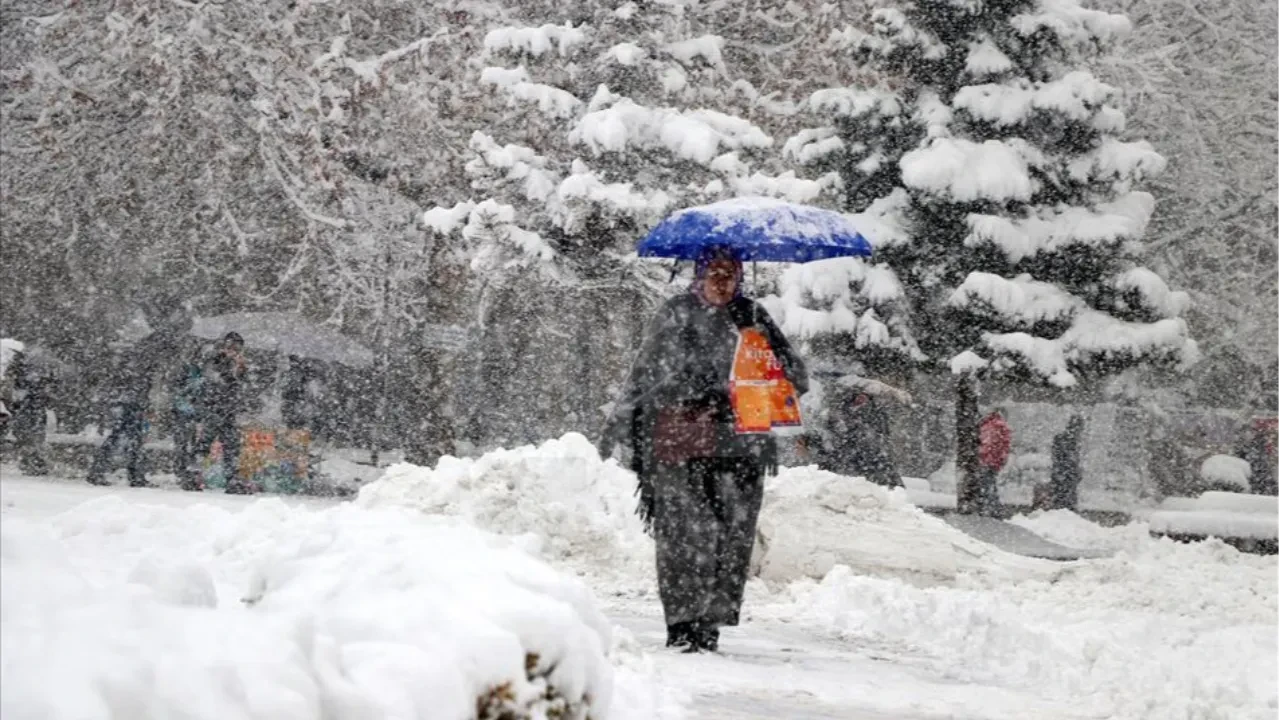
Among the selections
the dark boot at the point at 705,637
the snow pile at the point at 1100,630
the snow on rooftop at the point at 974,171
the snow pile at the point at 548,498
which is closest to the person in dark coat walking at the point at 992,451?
the snow on rooftop at the point at 974,171

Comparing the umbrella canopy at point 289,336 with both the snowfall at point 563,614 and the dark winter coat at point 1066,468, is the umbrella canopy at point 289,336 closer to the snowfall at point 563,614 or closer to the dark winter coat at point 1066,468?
the snowfall at point 563,614

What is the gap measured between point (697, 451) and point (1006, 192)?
13.8 m

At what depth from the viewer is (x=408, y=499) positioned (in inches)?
528

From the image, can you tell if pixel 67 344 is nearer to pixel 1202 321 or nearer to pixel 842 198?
pixel 842 198

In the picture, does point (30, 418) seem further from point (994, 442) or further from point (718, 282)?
point (718, 282)

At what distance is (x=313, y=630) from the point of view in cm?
348

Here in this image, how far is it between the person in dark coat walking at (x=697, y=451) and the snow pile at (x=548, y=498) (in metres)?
4.15

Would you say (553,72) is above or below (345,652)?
above

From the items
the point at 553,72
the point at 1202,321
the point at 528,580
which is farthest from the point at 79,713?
the point at 1202,321

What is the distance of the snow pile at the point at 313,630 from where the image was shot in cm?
279

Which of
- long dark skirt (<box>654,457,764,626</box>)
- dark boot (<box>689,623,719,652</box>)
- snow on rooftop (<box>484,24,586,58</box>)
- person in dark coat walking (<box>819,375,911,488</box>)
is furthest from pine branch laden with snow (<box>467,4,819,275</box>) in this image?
dark boot (<box>689,623,719,652</box>)

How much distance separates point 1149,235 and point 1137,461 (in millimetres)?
6261

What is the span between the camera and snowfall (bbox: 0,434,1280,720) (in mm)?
2990

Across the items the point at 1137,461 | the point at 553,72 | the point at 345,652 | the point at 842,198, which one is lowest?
the point at 1137,461
